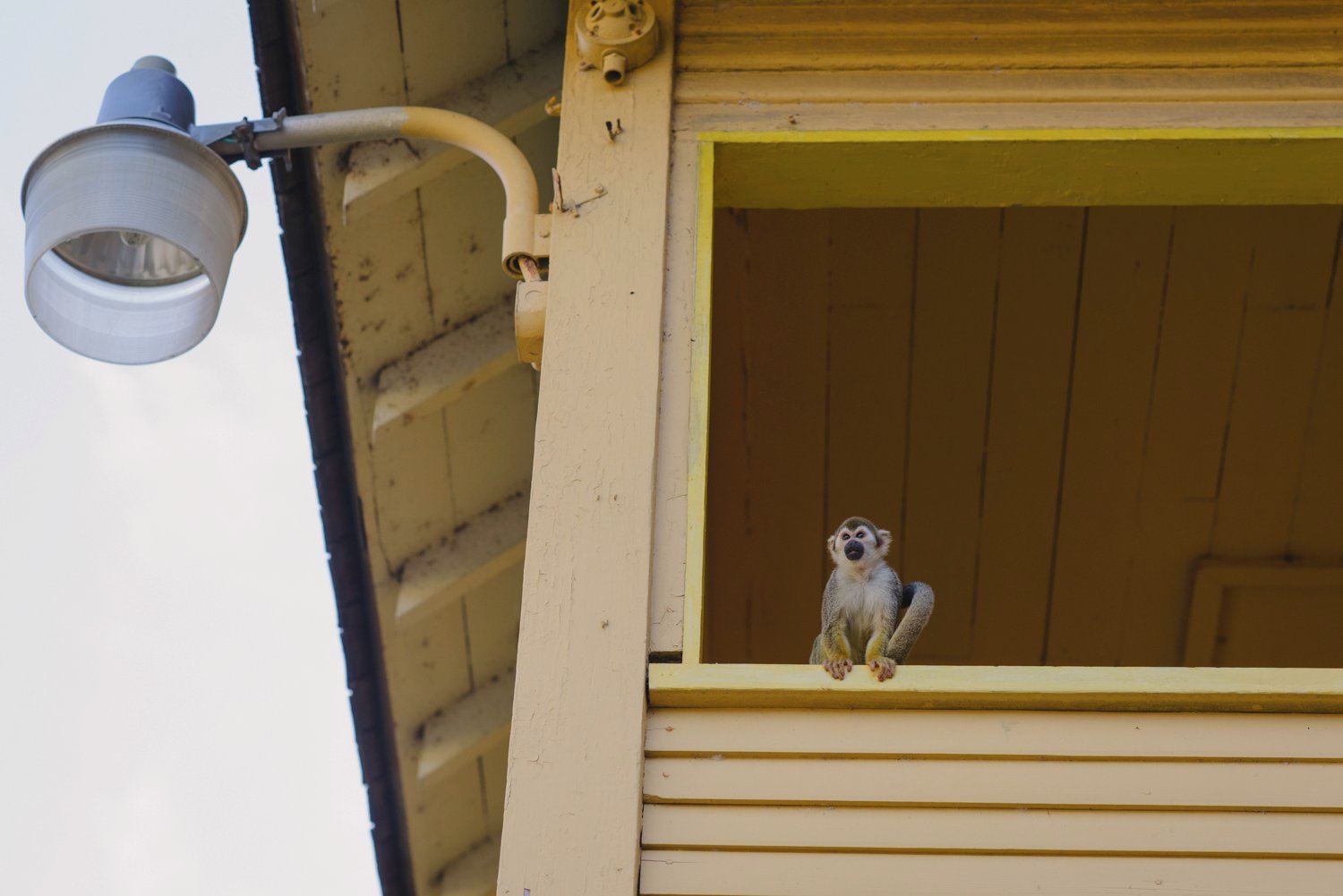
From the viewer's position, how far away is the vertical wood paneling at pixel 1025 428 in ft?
13.1

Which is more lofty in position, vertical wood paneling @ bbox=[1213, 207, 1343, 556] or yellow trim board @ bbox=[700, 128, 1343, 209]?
yellow trim board @ bbox=[700, 128, 1343, 209]

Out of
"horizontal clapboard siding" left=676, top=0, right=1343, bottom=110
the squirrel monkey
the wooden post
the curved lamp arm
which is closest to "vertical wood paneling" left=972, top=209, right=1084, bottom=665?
"horizontal clapboard siding" left=676, top=0, right=1343, bottom=110

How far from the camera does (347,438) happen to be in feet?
12.5

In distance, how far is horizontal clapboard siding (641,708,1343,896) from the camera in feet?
7.06

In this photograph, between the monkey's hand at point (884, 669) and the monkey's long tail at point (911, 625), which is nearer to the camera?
the monkey's hand at point (884, 669)

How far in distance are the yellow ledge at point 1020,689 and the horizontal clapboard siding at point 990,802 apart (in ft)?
0.06

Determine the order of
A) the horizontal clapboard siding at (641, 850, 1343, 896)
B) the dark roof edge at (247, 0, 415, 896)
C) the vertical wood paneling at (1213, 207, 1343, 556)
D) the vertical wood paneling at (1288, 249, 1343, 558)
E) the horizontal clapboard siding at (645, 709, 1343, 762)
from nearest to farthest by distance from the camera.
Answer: the horizontal clapboard siding at (641, 850, 1343, 896)
the horizontal clapboard siding at (645, 709, 1343, 762)
the dark roof edge at (247, 0, 415, 896)
the vertical wood paneling at (1213, 207, 1343, 556)
the vertical wood paneling at (1288, 249, 1343, 558)

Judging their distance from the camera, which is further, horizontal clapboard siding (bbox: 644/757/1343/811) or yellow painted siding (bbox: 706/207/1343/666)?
yellow painted siding (bbox: 706/207/1343/666)

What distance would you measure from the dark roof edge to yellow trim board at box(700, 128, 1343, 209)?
1039 mm

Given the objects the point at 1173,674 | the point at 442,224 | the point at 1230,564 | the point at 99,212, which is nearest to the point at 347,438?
the point at 442,224

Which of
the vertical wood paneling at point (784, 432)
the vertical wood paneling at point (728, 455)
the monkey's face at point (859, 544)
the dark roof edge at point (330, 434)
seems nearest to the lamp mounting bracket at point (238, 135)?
the dark roof edge at point (330, 434)

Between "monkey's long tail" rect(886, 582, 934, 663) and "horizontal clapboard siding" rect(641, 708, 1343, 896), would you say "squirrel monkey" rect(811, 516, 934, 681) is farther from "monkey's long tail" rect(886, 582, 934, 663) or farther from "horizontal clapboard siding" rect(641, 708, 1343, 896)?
"horizontal clapboard siding" rect(641, 708, 1343, 896)

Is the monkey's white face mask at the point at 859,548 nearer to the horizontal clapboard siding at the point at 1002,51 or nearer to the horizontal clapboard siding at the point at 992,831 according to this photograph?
the horizontal clapboard siding at the point at 1002,51

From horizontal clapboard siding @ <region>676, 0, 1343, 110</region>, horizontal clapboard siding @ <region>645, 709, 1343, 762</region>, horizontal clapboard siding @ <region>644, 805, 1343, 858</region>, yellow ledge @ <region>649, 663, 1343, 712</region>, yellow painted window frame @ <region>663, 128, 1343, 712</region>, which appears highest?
horizontal clapboard siding @ <region>676, 0, 1343, 110</region>
